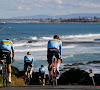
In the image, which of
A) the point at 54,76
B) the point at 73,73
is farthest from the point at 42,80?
the point at 54,76

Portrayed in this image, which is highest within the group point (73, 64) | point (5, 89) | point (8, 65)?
point (8, 65)

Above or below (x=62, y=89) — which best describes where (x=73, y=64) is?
below

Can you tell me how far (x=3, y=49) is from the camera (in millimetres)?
8844

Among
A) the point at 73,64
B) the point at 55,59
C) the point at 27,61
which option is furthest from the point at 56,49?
the point at 73,64

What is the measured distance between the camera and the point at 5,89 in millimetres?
8406

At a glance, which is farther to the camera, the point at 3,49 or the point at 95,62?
the point at 95,62

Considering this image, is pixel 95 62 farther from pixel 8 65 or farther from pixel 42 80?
pixel 8 65

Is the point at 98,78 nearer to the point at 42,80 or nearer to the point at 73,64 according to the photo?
the point at 42,80

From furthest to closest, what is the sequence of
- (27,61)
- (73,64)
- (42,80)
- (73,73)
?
1. (73,64)
2. (73,73)
3. (42,80)
4. (27,61)

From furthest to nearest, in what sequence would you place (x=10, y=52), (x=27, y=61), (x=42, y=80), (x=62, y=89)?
(x=42, y=80) → (x=27, y=61) → (x=10, y=52) → (x=62, y=89)

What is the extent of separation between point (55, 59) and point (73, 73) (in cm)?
947

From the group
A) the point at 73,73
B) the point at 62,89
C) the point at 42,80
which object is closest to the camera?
the point at 62,89

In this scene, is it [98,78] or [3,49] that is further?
[98,78]

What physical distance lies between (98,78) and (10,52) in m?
11.6
